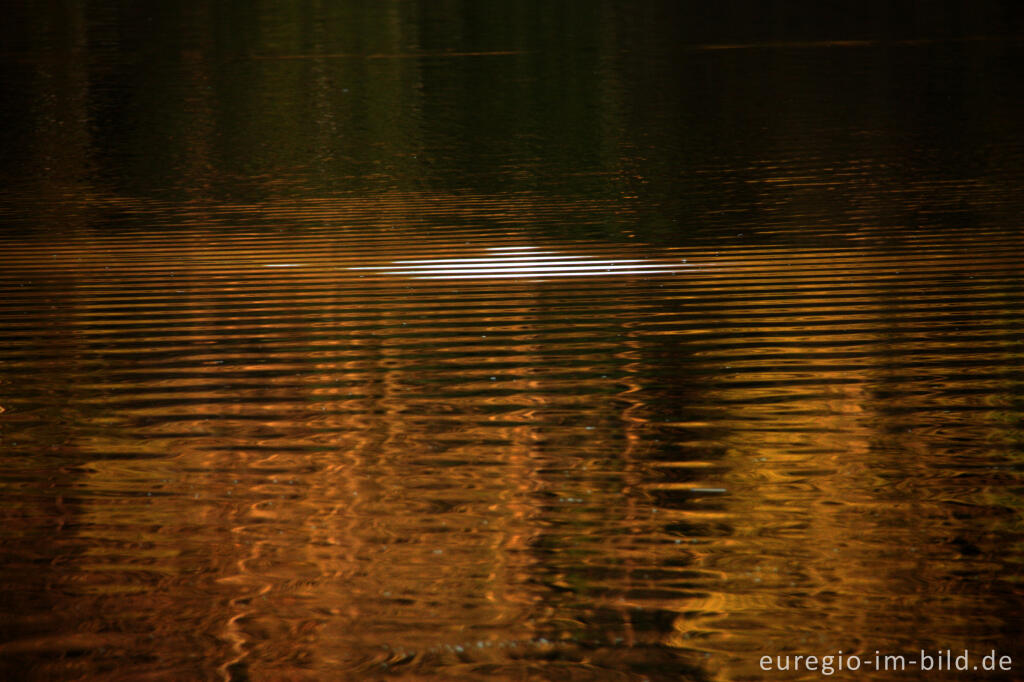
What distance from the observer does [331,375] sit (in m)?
6.13

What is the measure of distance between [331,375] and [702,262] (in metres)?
2.95

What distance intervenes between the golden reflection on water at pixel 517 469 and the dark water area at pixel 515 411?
16 mm

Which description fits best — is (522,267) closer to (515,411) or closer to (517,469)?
(515,411)

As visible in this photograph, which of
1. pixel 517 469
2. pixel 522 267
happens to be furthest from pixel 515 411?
pixel 522 267

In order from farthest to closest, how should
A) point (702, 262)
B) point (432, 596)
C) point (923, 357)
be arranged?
point (702, 262) → point (923, 357) → point (432, 596)

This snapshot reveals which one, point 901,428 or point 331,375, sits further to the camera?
point 331,375

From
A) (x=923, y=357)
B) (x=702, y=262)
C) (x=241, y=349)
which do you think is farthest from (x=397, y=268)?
(x=923, y=357)

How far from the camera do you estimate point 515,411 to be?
215 inches

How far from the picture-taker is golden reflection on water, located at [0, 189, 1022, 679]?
359 centimetres

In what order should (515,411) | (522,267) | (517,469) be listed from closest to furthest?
(517,469) → (515,411) → (522,267)

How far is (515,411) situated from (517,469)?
0.68m

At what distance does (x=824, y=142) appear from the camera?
47.6 ft

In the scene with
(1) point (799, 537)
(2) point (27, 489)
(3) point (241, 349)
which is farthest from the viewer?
(3) point (241, 349)

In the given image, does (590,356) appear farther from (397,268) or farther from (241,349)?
(397,268)
